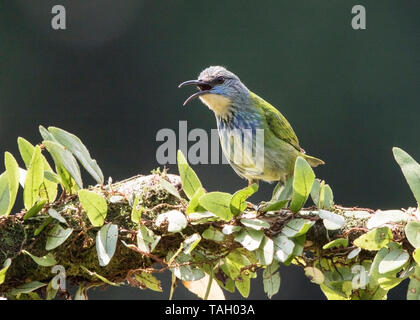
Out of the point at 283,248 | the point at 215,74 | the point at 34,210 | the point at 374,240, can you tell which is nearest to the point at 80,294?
the point at 34,210

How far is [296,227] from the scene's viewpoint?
2107 mm

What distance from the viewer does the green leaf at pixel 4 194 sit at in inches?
86.4

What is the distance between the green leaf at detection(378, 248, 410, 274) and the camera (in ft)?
6.54

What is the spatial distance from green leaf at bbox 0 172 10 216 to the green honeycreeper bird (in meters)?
1.55

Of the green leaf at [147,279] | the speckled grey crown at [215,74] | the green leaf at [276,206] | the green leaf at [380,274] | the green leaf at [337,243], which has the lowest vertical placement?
the green leaf at [147,279]

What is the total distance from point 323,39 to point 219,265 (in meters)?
8.38

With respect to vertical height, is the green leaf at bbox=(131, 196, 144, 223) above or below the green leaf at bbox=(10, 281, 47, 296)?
above

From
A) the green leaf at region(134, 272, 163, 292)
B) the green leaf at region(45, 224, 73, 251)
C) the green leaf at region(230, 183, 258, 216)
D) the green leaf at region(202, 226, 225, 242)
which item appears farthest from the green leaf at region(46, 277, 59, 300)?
the green leaf at region(230, 183, 258, 216)

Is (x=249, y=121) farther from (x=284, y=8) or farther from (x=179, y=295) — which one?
(x=284, y=8)

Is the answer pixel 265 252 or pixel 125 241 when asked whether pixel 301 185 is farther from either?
pixel 125 241

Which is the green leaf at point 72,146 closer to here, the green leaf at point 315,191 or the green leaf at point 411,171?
the green leaf at point 315,191

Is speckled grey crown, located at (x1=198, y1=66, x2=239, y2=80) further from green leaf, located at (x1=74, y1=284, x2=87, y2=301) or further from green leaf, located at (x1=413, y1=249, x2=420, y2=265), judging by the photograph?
green leaf, located at (x1=413, y1=249, x2=420, y2=265)

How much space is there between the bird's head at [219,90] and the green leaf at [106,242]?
5.68 feet

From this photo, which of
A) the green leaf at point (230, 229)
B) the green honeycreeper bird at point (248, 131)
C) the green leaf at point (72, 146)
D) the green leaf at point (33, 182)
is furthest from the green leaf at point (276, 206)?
the green honeycreeper bird at point (248, 131)
